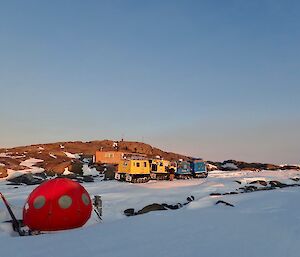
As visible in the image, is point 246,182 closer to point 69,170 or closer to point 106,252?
point 69,170

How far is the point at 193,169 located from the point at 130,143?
4494 cm

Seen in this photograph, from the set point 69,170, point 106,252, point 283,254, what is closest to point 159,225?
point 106,252

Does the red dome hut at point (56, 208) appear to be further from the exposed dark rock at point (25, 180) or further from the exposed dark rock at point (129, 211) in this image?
the exposed dark rock at point (25, 180)

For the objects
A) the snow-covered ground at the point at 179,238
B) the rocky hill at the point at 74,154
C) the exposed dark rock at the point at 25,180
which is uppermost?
the rocky hill at the point at 74,154

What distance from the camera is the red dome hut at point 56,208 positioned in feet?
31.8

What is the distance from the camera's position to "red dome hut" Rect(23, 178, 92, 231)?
31.8 ft

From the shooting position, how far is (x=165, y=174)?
3872cm

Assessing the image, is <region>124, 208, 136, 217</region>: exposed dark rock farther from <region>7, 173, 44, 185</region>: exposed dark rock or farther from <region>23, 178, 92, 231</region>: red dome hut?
<region>7, 173, 44, 185</region>: exposed dark rock

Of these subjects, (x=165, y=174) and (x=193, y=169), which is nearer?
(x=165, y=174)

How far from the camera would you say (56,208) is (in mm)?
9742

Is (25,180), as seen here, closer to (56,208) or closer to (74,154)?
(56,208)

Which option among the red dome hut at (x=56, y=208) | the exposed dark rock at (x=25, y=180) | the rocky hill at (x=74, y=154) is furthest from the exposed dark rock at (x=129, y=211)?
the rocky hill at (x=74, y=154)

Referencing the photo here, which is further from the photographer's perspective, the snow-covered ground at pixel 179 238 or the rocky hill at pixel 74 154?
the rocky hill at pixel 74 154

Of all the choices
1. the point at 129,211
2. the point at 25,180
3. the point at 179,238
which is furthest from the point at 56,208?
the point at 25,180
